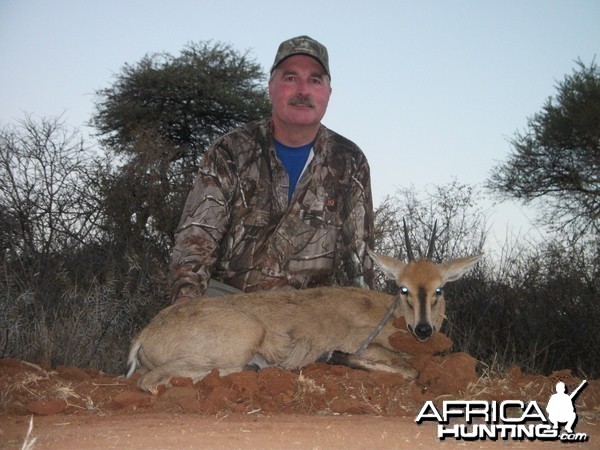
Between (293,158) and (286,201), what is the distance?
0.56 metres

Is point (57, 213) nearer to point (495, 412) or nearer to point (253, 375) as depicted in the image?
point (253, 375)

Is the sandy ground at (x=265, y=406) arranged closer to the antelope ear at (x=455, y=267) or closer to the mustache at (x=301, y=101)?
the antelope ear at (x=455, y=267)

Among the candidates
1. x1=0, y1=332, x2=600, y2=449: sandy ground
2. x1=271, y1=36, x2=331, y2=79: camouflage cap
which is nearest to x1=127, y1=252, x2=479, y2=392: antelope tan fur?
x1=0, y1=332, x2=600, y2=449: sandy ground

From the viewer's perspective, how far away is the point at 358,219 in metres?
8.31

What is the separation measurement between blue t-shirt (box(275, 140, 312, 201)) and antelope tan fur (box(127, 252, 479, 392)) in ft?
5.54

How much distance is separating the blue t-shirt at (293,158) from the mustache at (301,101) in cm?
47

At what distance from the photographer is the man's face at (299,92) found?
8.12 meters

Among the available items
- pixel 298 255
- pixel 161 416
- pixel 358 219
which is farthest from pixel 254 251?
pixel 161 416

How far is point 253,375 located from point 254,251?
2.52 meters

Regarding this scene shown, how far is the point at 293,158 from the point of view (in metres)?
8.32

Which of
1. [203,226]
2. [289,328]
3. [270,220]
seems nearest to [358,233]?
[270,220]

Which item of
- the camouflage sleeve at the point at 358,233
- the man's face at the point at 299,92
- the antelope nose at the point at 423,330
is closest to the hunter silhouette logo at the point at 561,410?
the antelope nose at the point at 423,330

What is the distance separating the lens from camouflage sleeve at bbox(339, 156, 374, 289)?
26.8ft

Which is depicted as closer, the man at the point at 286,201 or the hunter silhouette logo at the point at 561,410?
the hunter silhouette logo at the point at 561,410
